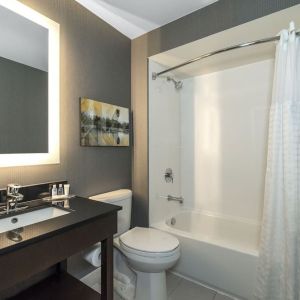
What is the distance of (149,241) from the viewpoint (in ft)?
5.34

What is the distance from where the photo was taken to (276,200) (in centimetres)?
147

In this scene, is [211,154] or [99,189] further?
[211,154]

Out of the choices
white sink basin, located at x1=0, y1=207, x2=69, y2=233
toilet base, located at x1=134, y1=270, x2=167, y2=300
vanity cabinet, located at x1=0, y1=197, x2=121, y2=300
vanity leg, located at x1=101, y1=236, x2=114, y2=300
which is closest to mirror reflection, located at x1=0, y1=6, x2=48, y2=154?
white sink basin, located at x1=0, y1=207, x2=69, y2=233

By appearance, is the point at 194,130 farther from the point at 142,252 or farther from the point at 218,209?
the point at 142,252

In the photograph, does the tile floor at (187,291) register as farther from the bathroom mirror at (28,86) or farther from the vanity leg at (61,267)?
the bathroom mirror at (28,86)

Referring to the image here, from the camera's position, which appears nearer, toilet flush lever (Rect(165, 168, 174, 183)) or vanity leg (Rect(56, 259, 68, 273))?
vanity leg (Rect(56, 259, 68, 273))

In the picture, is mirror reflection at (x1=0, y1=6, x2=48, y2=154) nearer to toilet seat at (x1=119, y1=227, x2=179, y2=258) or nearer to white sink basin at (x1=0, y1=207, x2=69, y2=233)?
white sink basin at (x1=0, y1=207, x2=69, y2=233)

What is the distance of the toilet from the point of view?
149 cm

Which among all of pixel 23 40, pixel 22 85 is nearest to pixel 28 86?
pixel 22 85

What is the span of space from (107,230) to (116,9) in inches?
67.2

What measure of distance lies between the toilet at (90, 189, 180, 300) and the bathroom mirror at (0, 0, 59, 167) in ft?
2.02

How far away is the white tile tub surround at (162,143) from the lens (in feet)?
7.12

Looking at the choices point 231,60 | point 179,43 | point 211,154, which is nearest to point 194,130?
point 211,154

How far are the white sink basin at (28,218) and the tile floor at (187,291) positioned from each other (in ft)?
3.85
